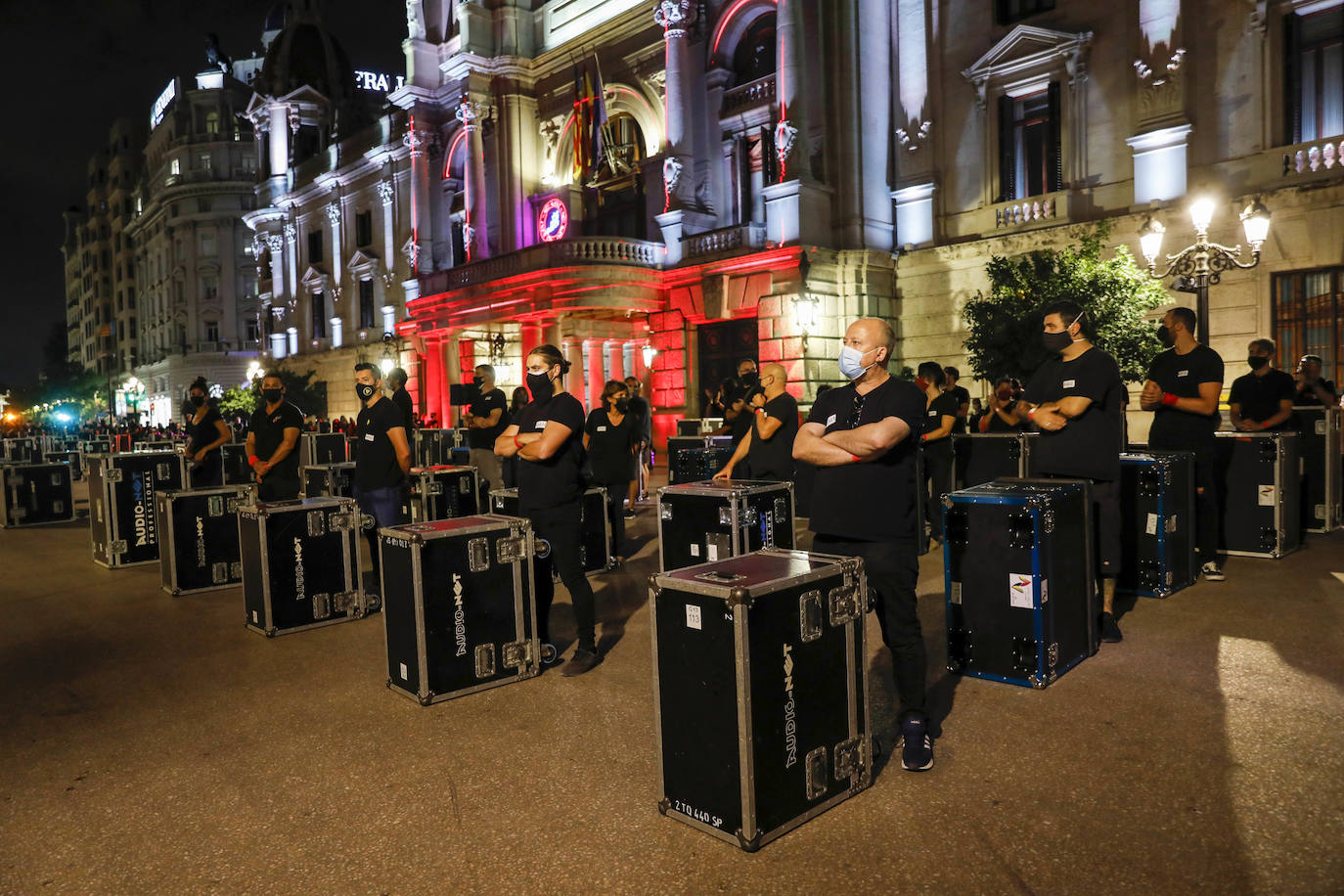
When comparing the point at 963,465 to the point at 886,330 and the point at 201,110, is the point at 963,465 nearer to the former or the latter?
the point at 886,330

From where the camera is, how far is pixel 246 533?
25.2ft

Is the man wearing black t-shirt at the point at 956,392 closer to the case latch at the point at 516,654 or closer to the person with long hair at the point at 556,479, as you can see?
the person with long hair at the point at 556,479

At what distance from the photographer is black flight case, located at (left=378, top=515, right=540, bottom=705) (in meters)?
5.64

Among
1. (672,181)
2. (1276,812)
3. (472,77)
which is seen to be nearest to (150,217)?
(472,77)

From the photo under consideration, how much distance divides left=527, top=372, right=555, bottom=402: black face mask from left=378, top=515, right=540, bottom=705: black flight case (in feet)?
2.91

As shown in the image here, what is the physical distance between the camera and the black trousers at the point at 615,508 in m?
10.2

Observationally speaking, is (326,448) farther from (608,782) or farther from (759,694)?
(759,694)

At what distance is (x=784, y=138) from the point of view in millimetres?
21812

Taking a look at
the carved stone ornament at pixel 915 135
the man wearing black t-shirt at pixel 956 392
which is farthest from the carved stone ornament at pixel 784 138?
the man wearing black t-shirt at pixel 956 392

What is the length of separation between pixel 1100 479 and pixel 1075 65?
16249mm

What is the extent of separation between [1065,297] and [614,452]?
971 centimetres

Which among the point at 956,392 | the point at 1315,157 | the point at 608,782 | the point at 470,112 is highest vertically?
the point at 470,112

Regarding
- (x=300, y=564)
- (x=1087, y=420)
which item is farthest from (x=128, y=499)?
(x=1087, y=420)

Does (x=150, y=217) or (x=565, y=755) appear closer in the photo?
(x=565, y=755)
